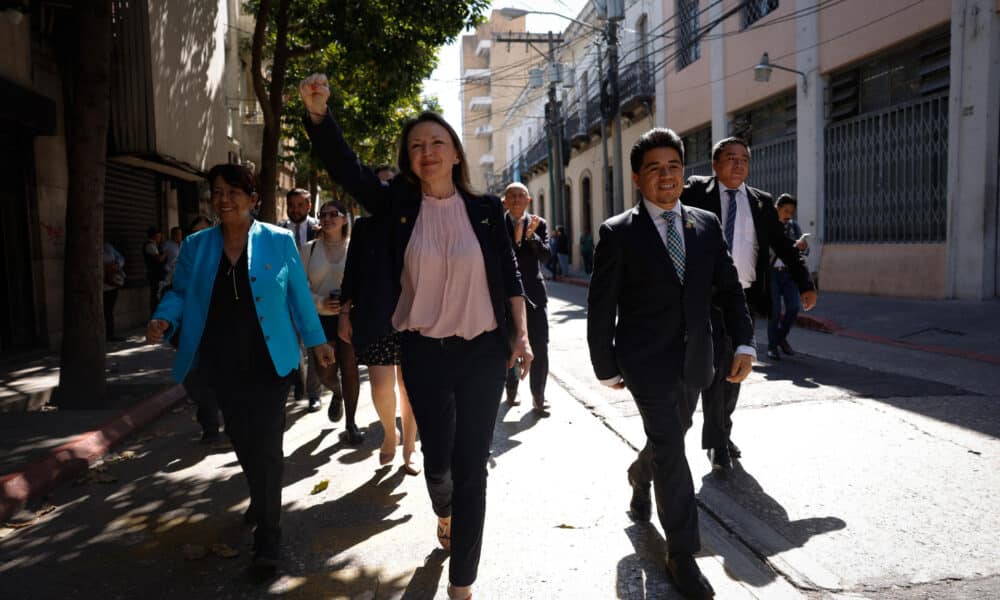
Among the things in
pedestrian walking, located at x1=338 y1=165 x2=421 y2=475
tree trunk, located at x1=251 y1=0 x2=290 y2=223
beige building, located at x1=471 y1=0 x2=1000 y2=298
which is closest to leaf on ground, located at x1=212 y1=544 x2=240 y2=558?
pedestrian walking, located at x1=338 y1=165 x2=421 y2=475

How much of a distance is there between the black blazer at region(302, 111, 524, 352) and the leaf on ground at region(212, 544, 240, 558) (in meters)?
1.58

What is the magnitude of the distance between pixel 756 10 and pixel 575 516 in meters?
17.0

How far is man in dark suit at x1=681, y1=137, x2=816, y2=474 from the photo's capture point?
4.27m

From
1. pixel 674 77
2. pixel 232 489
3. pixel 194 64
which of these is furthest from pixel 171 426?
pixel 674 77

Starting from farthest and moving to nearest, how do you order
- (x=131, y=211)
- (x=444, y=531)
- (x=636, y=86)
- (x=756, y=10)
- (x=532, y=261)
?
(x=636, y=86)
(x=756, y=10)
(x=131, y=211)
(x=532, y=261)
(x=444, y=531)

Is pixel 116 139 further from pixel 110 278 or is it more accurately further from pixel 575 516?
pixel 575 516

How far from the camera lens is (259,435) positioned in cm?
338

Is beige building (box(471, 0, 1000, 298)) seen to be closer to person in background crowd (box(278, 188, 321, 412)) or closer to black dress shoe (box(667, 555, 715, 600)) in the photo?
person in background crowd (box(278, 188, 321, 412))

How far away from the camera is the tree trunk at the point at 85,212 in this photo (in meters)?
7.04

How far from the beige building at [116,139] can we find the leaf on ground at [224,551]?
7600mm

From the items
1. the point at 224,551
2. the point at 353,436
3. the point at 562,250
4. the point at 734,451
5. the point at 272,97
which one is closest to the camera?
the point at 224,551

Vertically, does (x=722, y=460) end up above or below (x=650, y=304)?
below

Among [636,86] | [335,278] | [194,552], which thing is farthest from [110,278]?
[636,86]

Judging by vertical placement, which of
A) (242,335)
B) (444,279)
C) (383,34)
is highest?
(383,34)
